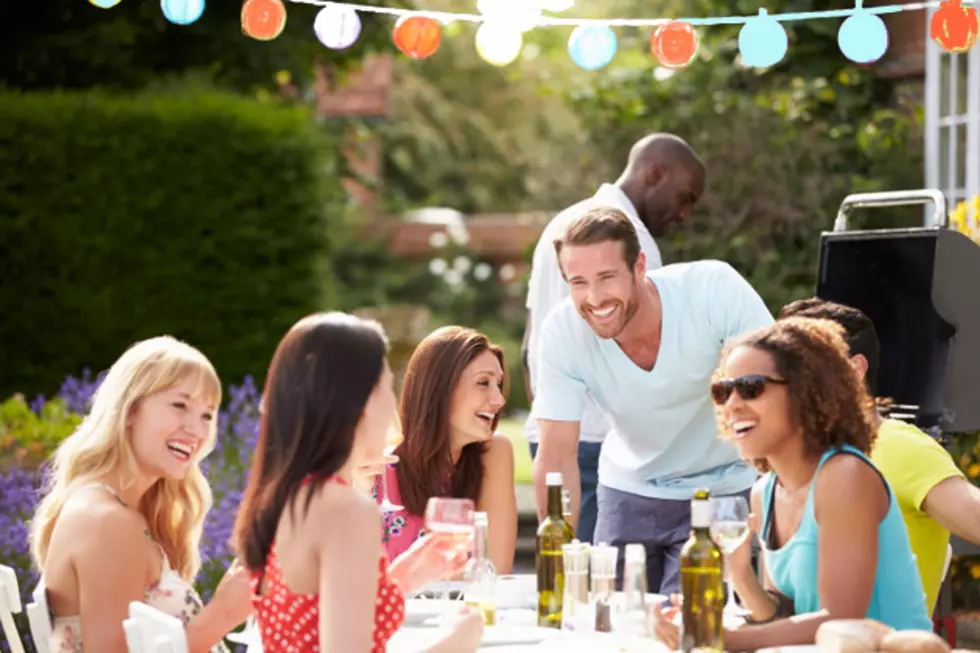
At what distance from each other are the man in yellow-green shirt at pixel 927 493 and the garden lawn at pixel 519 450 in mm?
7124

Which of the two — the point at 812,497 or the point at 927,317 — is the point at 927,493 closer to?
the point at 812,497

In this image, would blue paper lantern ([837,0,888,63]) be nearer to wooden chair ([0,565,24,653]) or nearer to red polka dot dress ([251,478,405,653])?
red polka dot dress ([251,478,405,653])

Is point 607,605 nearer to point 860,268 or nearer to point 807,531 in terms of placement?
point 807,531

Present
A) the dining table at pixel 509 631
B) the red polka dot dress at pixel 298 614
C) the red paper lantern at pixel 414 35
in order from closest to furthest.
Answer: the red polka dot dress at pixel 298 614, the dining table at pixel 509 631, the red paper lantern at pixel 414 35

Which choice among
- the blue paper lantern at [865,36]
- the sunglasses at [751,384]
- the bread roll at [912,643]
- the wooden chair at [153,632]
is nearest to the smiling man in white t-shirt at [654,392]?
the blue paper lantern at [865,36]

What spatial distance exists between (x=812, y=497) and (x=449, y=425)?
1.47 meters

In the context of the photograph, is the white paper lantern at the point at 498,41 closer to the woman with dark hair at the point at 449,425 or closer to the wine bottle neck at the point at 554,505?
the woman with dark hair at the point at 449,425

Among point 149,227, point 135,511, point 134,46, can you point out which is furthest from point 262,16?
point 134,46

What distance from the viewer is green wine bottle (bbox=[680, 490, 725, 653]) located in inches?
119

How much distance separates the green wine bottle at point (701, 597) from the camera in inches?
119

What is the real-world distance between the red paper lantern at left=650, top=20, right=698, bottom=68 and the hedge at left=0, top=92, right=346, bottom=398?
6.04 m

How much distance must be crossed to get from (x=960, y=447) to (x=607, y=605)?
3698mm

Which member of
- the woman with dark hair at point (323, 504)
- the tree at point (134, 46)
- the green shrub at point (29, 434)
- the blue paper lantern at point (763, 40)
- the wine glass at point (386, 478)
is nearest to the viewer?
the woman with dark hair at point (323, 504)

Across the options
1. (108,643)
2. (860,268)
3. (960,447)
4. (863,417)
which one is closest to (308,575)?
(108,643)
